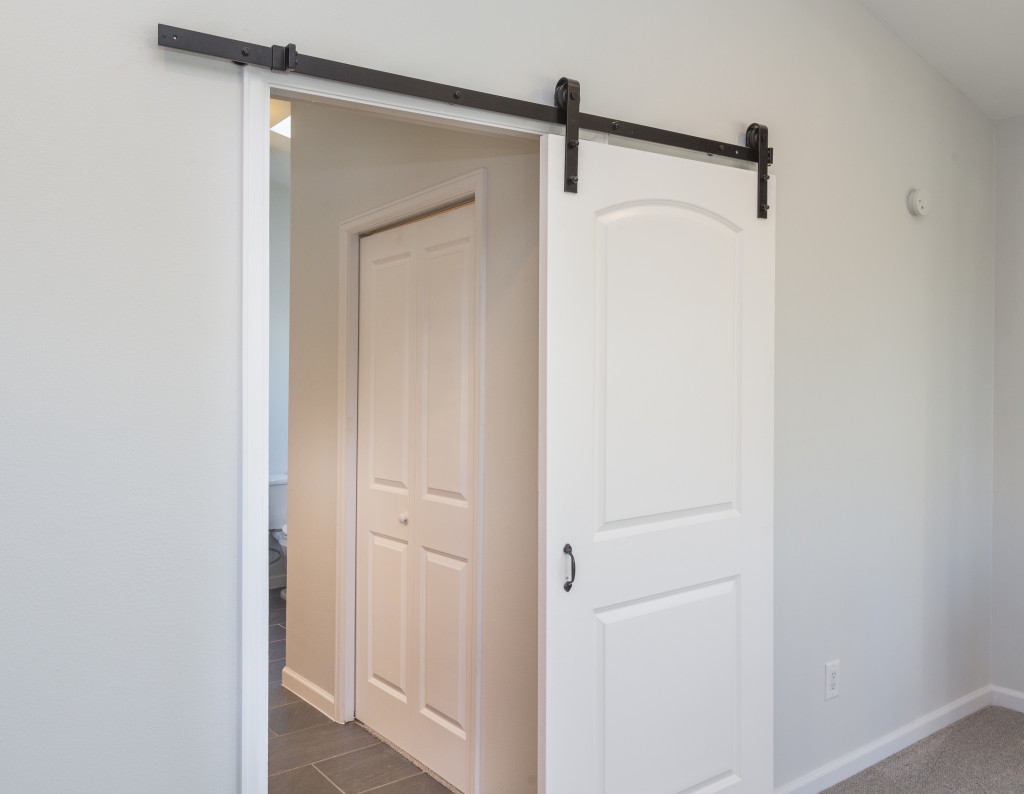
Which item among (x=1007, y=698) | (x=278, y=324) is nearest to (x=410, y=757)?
(x=1007, y=698)

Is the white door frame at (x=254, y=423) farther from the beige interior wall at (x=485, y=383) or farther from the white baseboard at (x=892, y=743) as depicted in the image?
the white baseboard at (x=892, y=743)

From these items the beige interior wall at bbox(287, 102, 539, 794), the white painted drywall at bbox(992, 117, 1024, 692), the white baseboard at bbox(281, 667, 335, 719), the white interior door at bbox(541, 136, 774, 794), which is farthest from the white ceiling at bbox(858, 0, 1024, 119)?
the white baseboard at bbox(281, 667, 335, 719)

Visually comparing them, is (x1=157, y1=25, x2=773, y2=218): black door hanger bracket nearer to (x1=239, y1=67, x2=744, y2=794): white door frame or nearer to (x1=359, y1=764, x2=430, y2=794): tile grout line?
(x1=239, y1=67, x2=744, y2=794): white door frame

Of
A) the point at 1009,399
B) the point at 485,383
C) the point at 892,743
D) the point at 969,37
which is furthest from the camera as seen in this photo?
the point at 1009,399

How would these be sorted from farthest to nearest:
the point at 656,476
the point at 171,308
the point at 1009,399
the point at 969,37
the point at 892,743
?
the point at 1009,399 → the point at 892,743 → the point at 969,37 → the point at 656,476 → the point at 171,308

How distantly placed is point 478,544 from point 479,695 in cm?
48

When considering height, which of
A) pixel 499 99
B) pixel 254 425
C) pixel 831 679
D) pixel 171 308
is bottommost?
pixel 831 679

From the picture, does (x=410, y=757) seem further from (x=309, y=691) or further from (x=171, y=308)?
(x=171, y=308)

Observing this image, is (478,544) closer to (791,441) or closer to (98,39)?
(791,441)

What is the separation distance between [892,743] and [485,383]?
80.5 inches

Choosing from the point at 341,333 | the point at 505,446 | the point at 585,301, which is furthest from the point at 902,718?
the point at 341,333

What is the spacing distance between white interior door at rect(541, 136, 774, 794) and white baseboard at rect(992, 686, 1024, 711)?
1.76 metres

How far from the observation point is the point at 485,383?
2.48 meters

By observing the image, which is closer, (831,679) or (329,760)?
(831,679)
